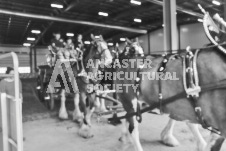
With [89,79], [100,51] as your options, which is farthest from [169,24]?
[89,79]

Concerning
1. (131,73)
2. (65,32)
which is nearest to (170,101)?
(131,73)

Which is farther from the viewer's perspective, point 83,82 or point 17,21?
point 17,21

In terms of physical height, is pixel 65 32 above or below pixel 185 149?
above

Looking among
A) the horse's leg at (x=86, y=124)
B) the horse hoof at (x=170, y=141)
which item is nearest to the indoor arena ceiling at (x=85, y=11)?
the horse's leg at (x=86, y=124)

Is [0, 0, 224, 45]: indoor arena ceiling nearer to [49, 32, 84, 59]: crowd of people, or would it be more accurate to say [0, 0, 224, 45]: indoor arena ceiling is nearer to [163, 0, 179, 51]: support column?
[163, 0, 179, 51]: support column

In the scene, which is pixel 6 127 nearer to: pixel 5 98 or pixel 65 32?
pixel 5 98

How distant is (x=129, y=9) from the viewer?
Answer: 1309cm

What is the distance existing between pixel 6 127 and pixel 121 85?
1.77 metres

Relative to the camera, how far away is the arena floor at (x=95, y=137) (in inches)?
146

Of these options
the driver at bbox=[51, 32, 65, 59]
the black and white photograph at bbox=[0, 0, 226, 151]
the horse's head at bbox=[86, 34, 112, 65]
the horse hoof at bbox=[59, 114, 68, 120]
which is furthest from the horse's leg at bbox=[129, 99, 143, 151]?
the driver at bbox=[51, 32, 65, 59]

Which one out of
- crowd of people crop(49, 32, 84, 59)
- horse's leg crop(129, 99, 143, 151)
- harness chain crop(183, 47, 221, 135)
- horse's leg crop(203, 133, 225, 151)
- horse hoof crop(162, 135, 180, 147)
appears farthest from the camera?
crowd of people crop(49, 32, 84, 59)

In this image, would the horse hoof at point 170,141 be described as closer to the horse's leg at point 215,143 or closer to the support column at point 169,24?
the horse's leg at point 215,143

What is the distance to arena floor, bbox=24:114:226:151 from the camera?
3718 mm

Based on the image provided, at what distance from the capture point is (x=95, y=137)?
4.31 meters
